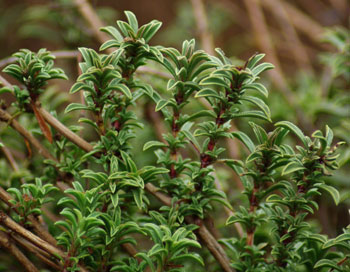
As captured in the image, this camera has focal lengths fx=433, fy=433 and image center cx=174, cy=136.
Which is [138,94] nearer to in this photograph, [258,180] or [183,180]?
[183,180]

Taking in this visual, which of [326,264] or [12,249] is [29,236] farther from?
[326,264]

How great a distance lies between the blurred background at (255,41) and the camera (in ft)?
5.19

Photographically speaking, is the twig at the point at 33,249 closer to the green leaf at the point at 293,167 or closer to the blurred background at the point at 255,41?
the blurred background at the point at 255,41

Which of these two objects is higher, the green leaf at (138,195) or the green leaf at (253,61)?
the green leaf at (253,61)

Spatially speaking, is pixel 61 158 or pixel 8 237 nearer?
pixel 8 237

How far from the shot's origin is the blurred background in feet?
5.19

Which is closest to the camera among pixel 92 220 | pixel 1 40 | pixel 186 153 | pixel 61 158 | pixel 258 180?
pixel 92 220

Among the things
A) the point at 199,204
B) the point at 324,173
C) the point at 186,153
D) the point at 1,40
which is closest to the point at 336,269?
the point at 324,173

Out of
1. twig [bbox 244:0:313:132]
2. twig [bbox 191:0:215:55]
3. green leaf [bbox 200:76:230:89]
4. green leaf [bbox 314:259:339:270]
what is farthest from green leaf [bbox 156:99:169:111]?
twig [bbox 191:0:215:55]

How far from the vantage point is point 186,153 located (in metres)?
2.05

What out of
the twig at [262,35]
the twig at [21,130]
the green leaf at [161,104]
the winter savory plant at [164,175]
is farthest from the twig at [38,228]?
Answer: the twig at [262,35]

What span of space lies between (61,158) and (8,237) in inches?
9.6

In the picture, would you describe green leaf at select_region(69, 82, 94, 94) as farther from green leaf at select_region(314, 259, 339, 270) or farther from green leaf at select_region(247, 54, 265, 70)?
green leaf at select_region(314, 259, 339, 270)

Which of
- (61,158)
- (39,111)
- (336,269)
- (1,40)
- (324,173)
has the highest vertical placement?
(1,40)
